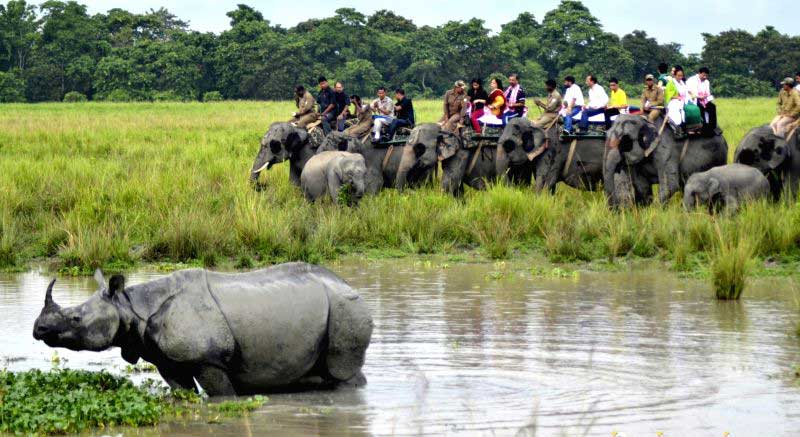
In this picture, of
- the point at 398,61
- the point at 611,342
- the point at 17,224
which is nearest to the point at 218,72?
the point at 398,61

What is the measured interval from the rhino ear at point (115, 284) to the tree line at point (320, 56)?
55589 mm

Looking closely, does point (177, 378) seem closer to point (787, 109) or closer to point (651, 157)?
point (651, 157)

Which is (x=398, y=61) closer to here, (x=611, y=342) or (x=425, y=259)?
(x=425, y=259)

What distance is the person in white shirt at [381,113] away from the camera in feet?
73.6

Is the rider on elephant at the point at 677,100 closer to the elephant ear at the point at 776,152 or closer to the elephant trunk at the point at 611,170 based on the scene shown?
the elephant trunk at the point at 611,170

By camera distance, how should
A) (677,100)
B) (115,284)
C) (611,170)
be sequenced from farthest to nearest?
1. (677,100)
2. (611,170)
3. (115,284)

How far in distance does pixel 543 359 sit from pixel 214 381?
8.59 feet

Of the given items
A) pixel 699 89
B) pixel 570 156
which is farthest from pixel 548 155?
pixel 699 89

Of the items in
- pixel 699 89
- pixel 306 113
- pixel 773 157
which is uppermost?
pixel 699 89

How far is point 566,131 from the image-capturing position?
69.5 ft

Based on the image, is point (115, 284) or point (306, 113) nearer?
point (115, 284)

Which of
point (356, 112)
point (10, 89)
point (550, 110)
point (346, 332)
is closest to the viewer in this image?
point (346, 332)

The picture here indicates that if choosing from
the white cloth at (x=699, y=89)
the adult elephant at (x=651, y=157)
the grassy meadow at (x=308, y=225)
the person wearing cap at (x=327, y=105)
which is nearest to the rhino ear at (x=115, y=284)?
the grassy meadow at (x=308, y=225)

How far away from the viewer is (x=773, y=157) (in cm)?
1898
